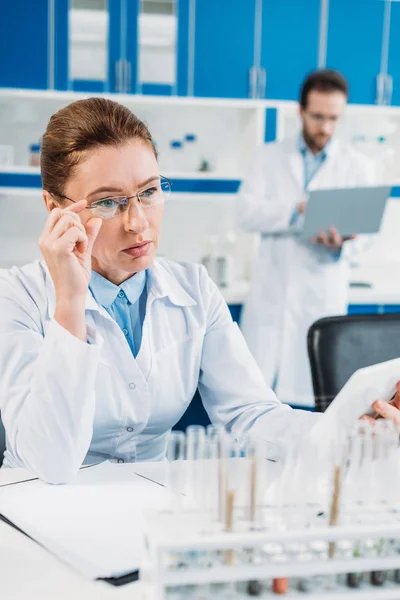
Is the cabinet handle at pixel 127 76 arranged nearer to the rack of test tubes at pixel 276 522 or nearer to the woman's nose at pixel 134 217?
the woman's nose at pixel 134 217

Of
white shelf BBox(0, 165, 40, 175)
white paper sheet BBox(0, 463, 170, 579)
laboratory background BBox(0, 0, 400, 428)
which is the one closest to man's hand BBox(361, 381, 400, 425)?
white paper sheet BBox(0, 463, 170, 579)

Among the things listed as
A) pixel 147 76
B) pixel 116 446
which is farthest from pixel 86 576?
pixel 147 76

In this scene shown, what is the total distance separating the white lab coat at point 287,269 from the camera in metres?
3.31

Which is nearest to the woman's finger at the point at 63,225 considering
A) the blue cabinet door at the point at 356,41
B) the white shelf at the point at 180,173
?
the white shelf at the point at 180,173

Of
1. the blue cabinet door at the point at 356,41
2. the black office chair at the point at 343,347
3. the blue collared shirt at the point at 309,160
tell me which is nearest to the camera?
the black office chair at the point at 343,347

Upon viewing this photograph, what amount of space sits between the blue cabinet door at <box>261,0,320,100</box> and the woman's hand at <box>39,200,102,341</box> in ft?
9.78

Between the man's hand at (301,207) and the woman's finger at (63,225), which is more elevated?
the woman's finger at (63,225)

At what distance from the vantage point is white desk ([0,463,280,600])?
831mm

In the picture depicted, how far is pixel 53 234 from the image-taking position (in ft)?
4.11

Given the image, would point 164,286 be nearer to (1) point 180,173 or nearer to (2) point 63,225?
(2) point 63,225

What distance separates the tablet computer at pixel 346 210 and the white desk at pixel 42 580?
7.23 feet

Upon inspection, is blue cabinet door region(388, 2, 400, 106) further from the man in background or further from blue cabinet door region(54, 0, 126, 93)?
blue cabinet door region(54, 0, 126, 93)

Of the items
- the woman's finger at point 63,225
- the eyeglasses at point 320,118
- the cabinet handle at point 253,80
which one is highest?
the cabinet handle at point 253,80

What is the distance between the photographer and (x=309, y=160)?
11.2 feet
